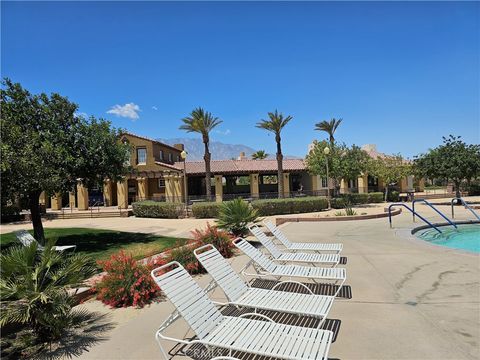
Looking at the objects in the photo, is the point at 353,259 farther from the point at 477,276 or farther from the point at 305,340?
the point at 305,340

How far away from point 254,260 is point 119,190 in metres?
30.9

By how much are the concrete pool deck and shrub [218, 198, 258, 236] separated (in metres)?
3.27

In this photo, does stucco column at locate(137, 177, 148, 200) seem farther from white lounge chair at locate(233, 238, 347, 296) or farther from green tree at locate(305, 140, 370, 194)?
white lounge chair at locate(233, 238, 347, 296)

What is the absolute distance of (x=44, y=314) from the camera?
13.7ft

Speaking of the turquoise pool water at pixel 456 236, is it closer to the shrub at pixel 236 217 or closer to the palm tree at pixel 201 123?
the shrub at pixel 236 217

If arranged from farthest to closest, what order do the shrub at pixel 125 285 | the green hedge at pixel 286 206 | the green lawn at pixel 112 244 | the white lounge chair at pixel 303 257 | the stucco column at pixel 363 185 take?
the stucco column at pixel 363 185 → the green hedge at pixel 286 206 → the green lawn at pixel 112 244 → the white lounge chair at pixel 303 257 → the shrub at pixel 125 285

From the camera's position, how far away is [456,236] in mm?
12281

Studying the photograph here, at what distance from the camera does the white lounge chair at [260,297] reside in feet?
13.5

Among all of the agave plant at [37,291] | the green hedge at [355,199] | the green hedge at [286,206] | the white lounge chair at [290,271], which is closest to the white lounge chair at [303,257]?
the white lounge chair at [290,271]

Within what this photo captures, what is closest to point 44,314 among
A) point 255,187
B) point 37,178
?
point 37,178

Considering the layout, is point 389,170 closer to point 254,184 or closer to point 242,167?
point 254,184

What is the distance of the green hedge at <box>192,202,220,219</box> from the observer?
944 inches

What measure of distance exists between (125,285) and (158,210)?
21.1 metres

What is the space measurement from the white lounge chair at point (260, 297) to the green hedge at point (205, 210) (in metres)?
18.8
